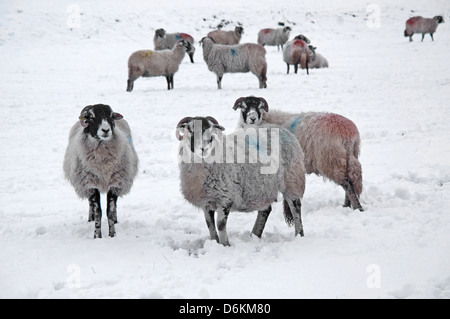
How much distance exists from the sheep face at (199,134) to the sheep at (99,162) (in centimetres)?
100

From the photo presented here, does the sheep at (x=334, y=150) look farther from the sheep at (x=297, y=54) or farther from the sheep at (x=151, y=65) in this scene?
the sheep at (x=297, y=54)

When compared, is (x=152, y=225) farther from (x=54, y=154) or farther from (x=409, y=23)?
(x=409, y=23)

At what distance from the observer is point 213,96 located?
47.8 ft

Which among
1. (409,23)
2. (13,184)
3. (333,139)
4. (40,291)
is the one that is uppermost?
(409,23)

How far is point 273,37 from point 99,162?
2589 cm

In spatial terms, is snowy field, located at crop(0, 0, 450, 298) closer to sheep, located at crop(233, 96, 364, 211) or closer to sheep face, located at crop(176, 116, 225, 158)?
sheep, located at crop(233, 96, 364, 211)

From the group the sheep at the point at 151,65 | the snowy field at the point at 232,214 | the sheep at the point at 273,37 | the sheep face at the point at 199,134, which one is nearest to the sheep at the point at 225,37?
the snowy field at the point at 232,214

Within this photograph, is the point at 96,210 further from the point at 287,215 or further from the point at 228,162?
the point at 287,215

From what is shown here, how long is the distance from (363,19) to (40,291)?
38.5 m

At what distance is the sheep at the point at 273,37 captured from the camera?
29.2 m

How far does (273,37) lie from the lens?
97.3 ft

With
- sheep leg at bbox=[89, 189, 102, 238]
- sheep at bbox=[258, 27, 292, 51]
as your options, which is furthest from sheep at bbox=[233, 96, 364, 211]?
sheep at bbox=[258, 27, 292, 51]
